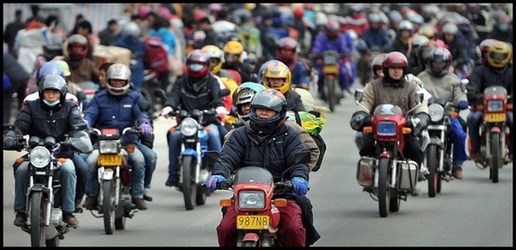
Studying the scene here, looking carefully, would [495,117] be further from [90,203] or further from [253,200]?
[253,200]

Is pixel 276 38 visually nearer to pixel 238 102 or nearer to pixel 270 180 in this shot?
pixel 238 102

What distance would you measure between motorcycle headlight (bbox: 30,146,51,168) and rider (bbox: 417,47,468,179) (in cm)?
665

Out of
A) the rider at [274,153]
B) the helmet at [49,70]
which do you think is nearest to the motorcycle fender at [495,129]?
the helmet at [49,70]

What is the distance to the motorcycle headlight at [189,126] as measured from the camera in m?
20.0

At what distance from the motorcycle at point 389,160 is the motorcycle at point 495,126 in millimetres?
3177

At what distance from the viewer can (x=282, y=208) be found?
13.7 metres

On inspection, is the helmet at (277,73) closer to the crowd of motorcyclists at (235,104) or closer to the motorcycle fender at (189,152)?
the crowd of motorcyclists at (235,104)

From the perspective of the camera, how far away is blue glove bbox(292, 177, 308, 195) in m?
13.6

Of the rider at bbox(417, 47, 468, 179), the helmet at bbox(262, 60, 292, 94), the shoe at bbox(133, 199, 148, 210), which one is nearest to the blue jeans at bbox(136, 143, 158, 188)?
the shoe at bbox(133, 199, 148, 210)

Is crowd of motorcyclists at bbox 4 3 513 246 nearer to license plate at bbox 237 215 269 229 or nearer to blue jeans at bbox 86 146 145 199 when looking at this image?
blue jeans at bbox 86 146 145 199

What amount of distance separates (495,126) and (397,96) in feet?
9.42

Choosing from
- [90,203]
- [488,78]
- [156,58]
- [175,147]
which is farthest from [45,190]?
[156,58]

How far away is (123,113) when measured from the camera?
61.8ft

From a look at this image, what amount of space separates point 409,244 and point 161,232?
2.59 metres
